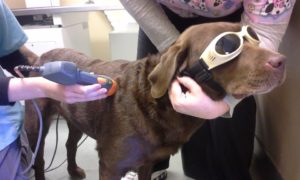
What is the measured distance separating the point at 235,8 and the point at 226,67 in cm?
45

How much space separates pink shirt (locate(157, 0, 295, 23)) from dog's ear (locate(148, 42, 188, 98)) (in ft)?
0.98

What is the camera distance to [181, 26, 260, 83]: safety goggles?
94 cm

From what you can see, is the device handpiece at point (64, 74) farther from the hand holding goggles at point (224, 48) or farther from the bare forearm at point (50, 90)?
the hand holding goggles at point (224, 48)

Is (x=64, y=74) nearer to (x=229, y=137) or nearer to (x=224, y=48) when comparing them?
(x=224, y=48)

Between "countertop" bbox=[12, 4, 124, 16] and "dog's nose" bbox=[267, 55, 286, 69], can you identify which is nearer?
"dog's nose" bbox=[267, 55, 286, 69]

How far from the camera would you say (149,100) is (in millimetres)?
1192

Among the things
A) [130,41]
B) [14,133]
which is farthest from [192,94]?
[130,41]

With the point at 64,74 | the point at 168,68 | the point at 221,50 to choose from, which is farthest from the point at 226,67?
the point at 64,74

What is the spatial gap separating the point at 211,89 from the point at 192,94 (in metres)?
0.06

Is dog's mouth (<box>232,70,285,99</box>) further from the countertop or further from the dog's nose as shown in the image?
the countertop

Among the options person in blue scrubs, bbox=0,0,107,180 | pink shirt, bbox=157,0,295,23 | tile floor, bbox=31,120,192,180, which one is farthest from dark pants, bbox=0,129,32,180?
tile floor, bbox=31,120,192,180

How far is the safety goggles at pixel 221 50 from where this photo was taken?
94cm

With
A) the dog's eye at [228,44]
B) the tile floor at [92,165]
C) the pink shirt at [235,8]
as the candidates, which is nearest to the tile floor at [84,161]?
the tile floor at [92,165]

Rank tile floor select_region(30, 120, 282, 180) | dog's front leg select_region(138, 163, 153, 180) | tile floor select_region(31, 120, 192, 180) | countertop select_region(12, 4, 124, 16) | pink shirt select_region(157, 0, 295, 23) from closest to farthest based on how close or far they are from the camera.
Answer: pink shirt select_region(157, 0, 295, 23)
dog's front leg select_region(138, 163, 153, 180)
tile floor select_region(30, 120, 282, 180)
tile floor select_region(31, 120, 192, 180)
countertop select_region(12, 4, 124, 16)
